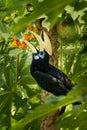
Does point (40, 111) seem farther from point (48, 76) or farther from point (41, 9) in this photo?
point (48, 76)

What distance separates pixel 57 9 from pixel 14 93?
124 centimetres

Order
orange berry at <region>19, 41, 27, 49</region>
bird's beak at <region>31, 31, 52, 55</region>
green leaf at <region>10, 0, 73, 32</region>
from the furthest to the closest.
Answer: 1. orange berry at <region>19, 41, 27, 49</region>
2. bird's beak at <region>31, 31, 52, 55</region>
3. green leaf at <region>10, 0, 73, 32</region>

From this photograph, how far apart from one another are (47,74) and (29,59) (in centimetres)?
44

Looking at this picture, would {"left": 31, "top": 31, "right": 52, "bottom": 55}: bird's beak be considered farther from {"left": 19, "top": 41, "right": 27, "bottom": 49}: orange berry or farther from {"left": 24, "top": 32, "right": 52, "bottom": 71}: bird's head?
{"left": 19, "top": 41, "right": 27, "bottom": 49}: orange berry

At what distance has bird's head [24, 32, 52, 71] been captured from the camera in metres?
1.42

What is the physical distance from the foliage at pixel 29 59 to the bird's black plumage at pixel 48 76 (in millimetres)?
74

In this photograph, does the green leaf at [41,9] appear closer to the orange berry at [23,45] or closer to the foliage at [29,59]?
the foliage at [29,59]

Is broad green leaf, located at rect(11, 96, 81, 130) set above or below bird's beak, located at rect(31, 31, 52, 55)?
above

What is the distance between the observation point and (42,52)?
1504 mm

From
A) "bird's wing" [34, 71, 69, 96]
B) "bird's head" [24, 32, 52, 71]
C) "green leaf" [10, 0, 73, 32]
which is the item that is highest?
"green leaf" [10, 0, 73, 32]

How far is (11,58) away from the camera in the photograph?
193 cm

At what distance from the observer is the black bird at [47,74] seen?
4.86ft

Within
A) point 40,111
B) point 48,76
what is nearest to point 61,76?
point 48,76

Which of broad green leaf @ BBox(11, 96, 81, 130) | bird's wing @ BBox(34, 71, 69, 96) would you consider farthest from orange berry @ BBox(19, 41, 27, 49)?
broad green leaf @ BBox(11, 96, 81, 130)
